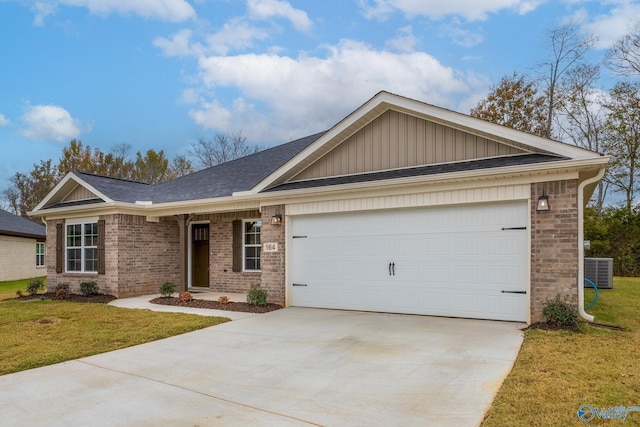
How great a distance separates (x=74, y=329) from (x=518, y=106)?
2514 centimetres

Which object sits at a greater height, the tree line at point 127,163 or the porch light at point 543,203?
the tree line at point 127,163

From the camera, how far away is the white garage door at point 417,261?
24.1 feet

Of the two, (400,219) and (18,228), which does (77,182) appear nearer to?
(400,219)

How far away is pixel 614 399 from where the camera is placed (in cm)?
381

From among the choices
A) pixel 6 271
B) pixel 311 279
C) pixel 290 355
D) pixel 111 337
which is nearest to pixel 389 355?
pixel 290 355

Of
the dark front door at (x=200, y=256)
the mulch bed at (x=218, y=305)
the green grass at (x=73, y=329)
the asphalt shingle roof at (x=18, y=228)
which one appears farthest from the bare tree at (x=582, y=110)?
the asphalt shingle roof at (x=18, y=228)

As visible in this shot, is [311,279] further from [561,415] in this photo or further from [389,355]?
[561,415]

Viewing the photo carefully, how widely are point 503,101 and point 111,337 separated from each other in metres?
24.8

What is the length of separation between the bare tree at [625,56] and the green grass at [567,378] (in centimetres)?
2128

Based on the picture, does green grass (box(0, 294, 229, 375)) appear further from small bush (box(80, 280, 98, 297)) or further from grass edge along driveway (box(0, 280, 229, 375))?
small bush (box(80, 280, 98, 297))

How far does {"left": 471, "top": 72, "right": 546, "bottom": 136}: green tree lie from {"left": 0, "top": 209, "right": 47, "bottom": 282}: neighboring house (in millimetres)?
26096

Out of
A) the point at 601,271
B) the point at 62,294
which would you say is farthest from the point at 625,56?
the point at 62,294

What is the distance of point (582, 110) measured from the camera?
2411 centimetres

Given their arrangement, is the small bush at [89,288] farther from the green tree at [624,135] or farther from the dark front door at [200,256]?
the green tree at [624,135]
